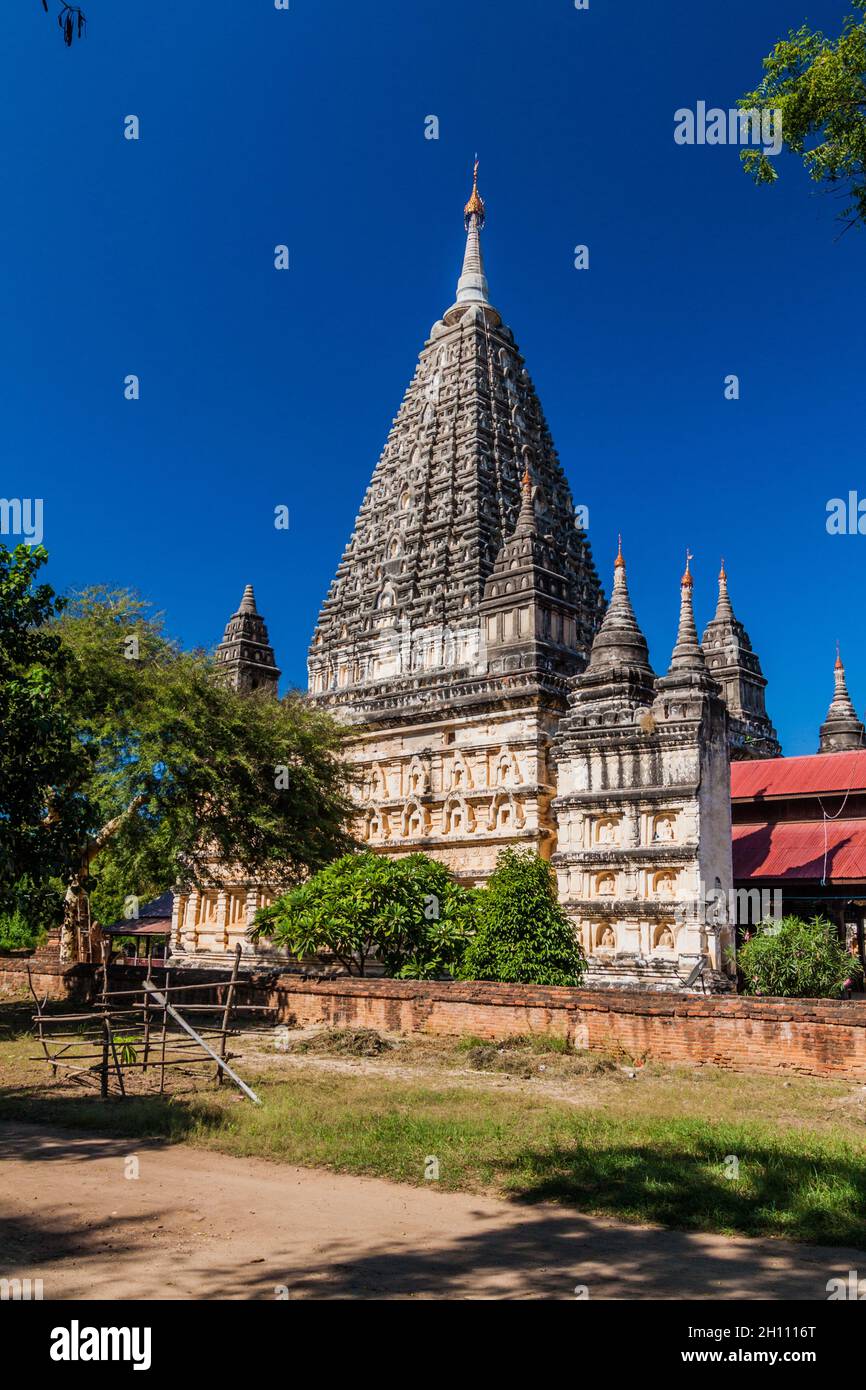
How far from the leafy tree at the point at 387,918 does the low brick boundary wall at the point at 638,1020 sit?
5.82 feet

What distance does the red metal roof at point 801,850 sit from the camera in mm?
25828

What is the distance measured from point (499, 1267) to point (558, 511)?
35528 millimetres

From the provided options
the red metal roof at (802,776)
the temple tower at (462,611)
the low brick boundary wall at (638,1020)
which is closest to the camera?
the low brick boundary wall at (638,1020)

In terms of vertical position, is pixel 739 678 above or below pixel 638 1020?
above

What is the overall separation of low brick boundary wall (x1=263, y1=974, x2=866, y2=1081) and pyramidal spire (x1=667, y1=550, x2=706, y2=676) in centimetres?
1080

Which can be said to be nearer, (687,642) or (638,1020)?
(638,1020)

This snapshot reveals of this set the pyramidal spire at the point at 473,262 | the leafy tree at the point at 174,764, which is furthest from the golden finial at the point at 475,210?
the leafy tree at the point at 174,764

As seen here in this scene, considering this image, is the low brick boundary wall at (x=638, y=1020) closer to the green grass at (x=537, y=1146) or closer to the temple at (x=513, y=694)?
the green grass at (x=537, y=1146)

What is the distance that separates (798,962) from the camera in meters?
20.2

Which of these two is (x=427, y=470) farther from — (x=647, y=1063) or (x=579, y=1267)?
(x=579, y=1267)

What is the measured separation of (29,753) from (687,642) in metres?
16.9

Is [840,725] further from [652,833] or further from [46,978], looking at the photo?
[46,978]

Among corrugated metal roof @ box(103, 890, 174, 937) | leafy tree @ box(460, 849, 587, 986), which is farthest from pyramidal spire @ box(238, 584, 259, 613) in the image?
leafy tree @ box(460, 849, 587, 986)

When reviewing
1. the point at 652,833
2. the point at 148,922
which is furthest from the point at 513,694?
the point at 148,922
